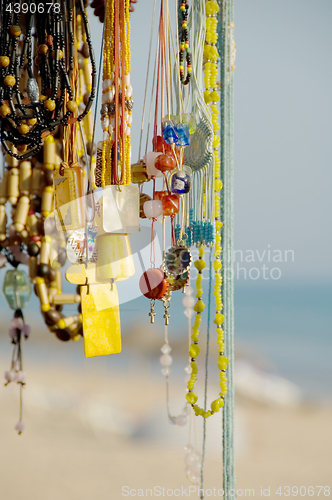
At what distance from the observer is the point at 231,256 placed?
0.99 metres

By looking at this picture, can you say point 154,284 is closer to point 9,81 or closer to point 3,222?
point 9,81

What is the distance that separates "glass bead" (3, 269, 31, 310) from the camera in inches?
45.4

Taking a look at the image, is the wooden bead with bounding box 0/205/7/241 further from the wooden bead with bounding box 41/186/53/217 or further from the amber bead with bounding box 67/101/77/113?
the amber bead with bounding box 67/101/77/113

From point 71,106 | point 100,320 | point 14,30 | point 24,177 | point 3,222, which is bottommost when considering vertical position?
point 100,320

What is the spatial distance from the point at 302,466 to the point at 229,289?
0.94 m

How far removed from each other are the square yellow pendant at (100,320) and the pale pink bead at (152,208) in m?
0.14

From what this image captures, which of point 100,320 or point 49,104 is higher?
point 49,104

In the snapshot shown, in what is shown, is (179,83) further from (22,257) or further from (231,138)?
(22,257)

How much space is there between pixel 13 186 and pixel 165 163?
0.49 metres

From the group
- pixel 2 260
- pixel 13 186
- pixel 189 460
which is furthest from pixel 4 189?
pixel 189 460

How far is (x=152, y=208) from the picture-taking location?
32.4 inches

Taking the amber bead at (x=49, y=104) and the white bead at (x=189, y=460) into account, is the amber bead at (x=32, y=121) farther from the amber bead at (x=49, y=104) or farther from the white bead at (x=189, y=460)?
the white bead at (x=189, y=460)

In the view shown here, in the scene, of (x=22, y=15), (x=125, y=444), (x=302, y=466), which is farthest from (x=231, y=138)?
(x=125, y=444)

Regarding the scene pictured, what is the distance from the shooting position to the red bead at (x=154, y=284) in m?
0.82
